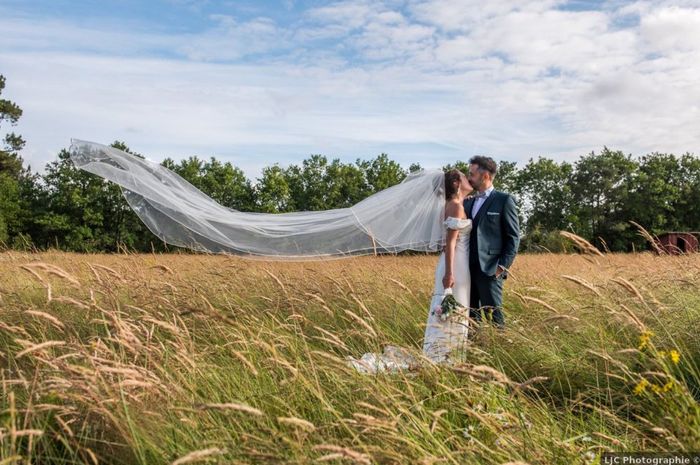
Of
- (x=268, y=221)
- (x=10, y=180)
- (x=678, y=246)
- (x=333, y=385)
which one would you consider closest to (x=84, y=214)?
(x=10, y=180)

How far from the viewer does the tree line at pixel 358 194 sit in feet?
139

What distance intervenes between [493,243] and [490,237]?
0.06 meters

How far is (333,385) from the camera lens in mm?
3330

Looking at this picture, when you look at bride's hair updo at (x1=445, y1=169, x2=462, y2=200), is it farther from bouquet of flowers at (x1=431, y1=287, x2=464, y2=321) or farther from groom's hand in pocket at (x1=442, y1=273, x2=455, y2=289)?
bouquet of flowers at (x1=431, y1=287, x2=464, y2=321)

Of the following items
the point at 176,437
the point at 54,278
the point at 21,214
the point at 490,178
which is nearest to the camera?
the point at 176,437

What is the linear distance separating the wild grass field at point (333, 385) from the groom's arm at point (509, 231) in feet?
1.96

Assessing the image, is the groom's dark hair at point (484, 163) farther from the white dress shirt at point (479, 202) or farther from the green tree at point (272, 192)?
the green tree at point (272, 192)

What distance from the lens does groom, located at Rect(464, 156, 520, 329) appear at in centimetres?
532

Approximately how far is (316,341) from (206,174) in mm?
48556

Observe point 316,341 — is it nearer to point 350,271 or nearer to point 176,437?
point 176,437

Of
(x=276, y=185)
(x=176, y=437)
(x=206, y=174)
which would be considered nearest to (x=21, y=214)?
(x=206, y=174)

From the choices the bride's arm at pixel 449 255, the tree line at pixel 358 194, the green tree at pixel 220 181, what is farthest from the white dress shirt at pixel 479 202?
the green tree at pixel 220 181

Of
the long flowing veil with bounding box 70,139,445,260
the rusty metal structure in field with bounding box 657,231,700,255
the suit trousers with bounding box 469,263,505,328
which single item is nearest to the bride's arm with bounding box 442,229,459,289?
the suit trousers with bounding box 469,263,505,328

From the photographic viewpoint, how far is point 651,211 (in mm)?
54656
